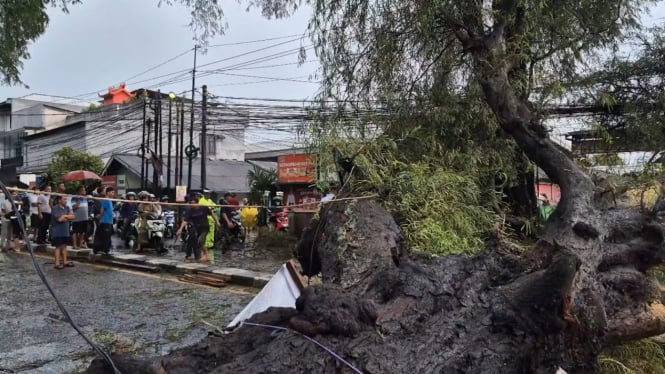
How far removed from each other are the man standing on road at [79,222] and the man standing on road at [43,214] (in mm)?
792

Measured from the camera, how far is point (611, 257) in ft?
12.7

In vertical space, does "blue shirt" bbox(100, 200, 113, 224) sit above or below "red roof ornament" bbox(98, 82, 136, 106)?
below

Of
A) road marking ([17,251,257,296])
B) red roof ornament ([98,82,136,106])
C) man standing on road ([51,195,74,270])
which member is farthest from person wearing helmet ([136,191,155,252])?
red roof ornament ([98,82,136,106])

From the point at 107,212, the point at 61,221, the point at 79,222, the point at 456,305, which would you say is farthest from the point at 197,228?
the point at 456,305

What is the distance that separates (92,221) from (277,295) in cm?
1213

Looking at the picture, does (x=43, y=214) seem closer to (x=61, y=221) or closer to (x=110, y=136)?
(x=61, y=221)

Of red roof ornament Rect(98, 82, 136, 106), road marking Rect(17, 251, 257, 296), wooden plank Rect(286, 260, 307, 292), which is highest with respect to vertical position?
red roof ornament Rect(98, 82, 136, 106)

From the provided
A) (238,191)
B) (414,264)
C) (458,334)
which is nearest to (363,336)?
(458,334)

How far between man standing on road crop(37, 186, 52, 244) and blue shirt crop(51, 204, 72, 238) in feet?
9.98

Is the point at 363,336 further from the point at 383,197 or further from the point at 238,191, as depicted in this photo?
the point at 238,191

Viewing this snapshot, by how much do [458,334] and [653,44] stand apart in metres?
9.54

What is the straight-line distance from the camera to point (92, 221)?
14797 mm

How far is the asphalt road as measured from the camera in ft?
17.1

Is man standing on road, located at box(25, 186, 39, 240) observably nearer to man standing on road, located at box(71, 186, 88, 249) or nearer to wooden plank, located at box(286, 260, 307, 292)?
man standing on road, located at box(71, 186, 88, 249)
